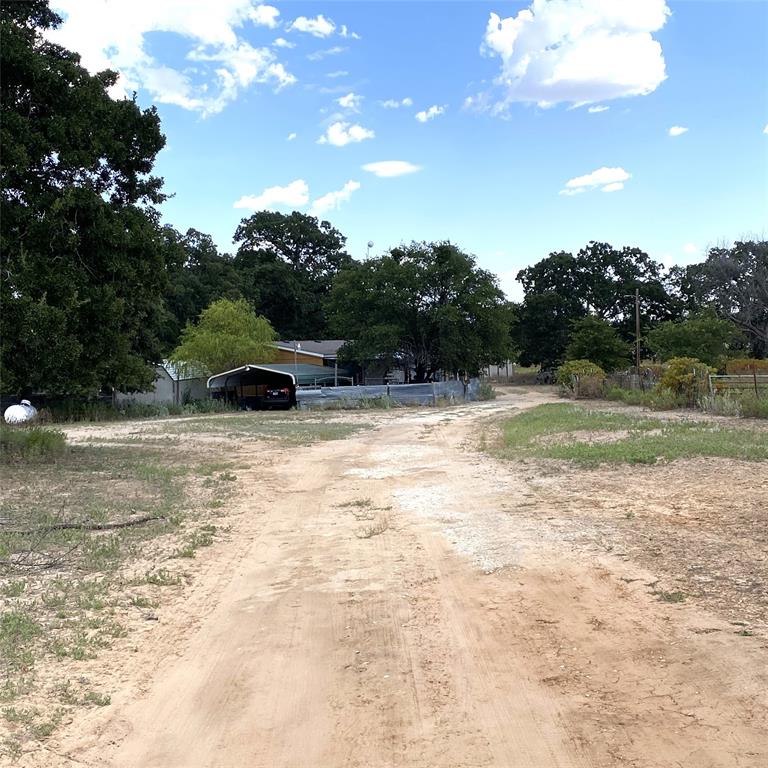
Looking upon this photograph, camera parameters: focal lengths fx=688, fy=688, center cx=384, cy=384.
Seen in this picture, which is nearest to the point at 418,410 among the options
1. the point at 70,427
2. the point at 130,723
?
the point at 70,427

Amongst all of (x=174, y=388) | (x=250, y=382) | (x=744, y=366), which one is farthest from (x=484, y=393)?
(x=174, y=388)

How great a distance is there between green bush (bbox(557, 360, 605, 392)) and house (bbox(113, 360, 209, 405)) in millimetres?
20154

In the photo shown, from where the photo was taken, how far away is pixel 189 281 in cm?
5497

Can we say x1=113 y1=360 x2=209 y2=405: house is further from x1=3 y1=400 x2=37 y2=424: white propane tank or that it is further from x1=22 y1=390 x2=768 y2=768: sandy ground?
x1=22 y1=390 x2=768 y2=768: sandy ground

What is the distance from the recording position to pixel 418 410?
32.3 meters

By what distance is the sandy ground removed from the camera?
3.41 meters

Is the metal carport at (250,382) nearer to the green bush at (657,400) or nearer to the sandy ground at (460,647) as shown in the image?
the green bush at (657,400)

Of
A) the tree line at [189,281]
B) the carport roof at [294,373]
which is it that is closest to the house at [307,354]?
the carport roof at [294,373]

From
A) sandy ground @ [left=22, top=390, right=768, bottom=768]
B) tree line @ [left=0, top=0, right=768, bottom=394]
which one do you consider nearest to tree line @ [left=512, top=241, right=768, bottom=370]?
tree line @ [left=0, top=0, right=768, bottom=394]

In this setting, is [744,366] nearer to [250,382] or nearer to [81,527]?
[250,382]

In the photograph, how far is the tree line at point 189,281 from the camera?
12828mm

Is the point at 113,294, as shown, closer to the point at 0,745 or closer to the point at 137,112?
the point at 137,112

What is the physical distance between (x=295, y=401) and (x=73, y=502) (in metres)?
26.7

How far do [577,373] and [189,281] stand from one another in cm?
3242
